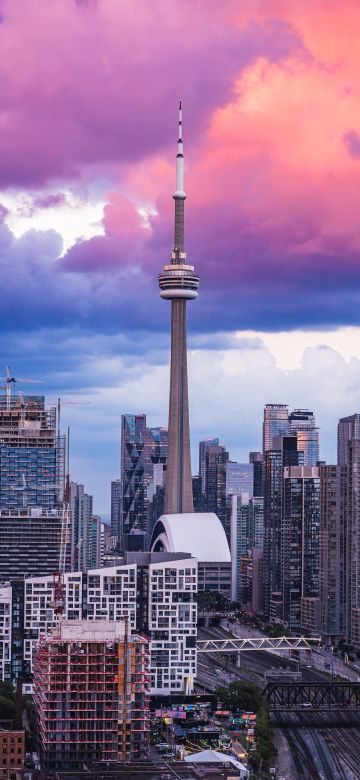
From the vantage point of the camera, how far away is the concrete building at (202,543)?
140250 millimetres

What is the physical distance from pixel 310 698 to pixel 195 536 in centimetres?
5570

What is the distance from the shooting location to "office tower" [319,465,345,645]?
11662 cm

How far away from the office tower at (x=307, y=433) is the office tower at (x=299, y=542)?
46113 mm

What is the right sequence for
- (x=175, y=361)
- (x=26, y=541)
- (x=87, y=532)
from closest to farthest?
(x=26, y=541) < (x=175, y=361) < (x=87, y=532)

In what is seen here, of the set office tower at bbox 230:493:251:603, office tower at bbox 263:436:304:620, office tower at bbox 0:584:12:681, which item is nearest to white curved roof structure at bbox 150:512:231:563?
office tower at bbox 263:436:304:620

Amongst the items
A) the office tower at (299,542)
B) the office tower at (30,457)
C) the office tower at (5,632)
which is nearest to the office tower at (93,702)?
the office tower at (5,632)

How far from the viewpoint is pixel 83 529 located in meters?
172

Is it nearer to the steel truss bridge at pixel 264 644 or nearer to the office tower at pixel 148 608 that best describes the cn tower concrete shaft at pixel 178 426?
the steel truss bridge at pixel 264 644

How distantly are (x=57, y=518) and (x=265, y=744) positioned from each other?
5188 centimetres

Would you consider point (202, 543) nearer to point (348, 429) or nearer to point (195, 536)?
point (195, 536)

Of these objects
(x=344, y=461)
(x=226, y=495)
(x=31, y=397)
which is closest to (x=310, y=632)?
(x=344, y=461)

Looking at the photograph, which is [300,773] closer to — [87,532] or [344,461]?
[344,461]

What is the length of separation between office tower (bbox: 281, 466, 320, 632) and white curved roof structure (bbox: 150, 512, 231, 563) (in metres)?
7.63

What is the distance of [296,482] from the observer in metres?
136
